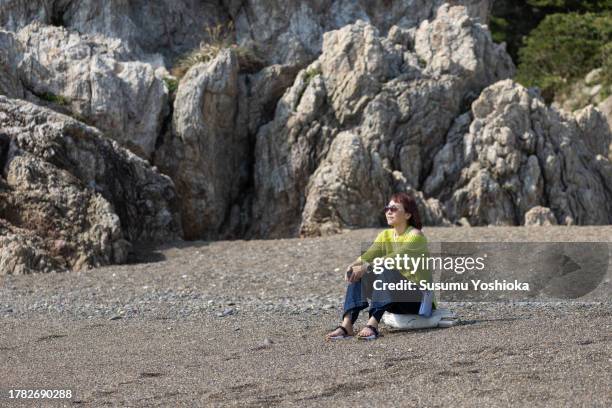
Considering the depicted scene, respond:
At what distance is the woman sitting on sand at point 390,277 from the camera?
8.31 m

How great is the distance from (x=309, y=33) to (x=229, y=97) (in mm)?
4729

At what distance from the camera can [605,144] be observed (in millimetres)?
23781

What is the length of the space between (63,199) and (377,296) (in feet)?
28.5

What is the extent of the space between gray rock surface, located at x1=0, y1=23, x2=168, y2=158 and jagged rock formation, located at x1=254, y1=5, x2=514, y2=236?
2.63 meters

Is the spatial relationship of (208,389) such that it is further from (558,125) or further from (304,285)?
(558,125)

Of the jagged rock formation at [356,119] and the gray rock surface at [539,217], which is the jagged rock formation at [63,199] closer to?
the jagged rock formation at [356,119]

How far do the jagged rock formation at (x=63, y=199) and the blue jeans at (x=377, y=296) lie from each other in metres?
7.52

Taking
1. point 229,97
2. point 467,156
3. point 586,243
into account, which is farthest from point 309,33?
point 586,243

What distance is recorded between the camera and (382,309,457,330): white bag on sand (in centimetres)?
858

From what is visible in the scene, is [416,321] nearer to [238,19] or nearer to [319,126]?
[319,126]

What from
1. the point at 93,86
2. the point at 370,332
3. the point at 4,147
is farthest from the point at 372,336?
the point at 93,86

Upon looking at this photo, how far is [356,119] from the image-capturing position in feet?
70.6

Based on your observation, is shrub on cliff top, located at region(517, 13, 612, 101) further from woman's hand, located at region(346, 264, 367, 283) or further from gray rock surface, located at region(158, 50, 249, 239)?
woman's hand, located at region(346, 264, 367, 283)

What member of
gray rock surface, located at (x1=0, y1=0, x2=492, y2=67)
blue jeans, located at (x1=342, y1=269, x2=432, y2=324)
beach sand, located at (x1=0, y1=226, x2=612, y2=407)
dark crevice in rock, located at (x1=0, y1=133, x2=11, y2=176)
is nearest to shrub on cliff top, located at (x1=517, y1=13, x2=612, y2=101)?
gray rock surface, located at (x1=0, y1=0, x2=492, y2=67)
